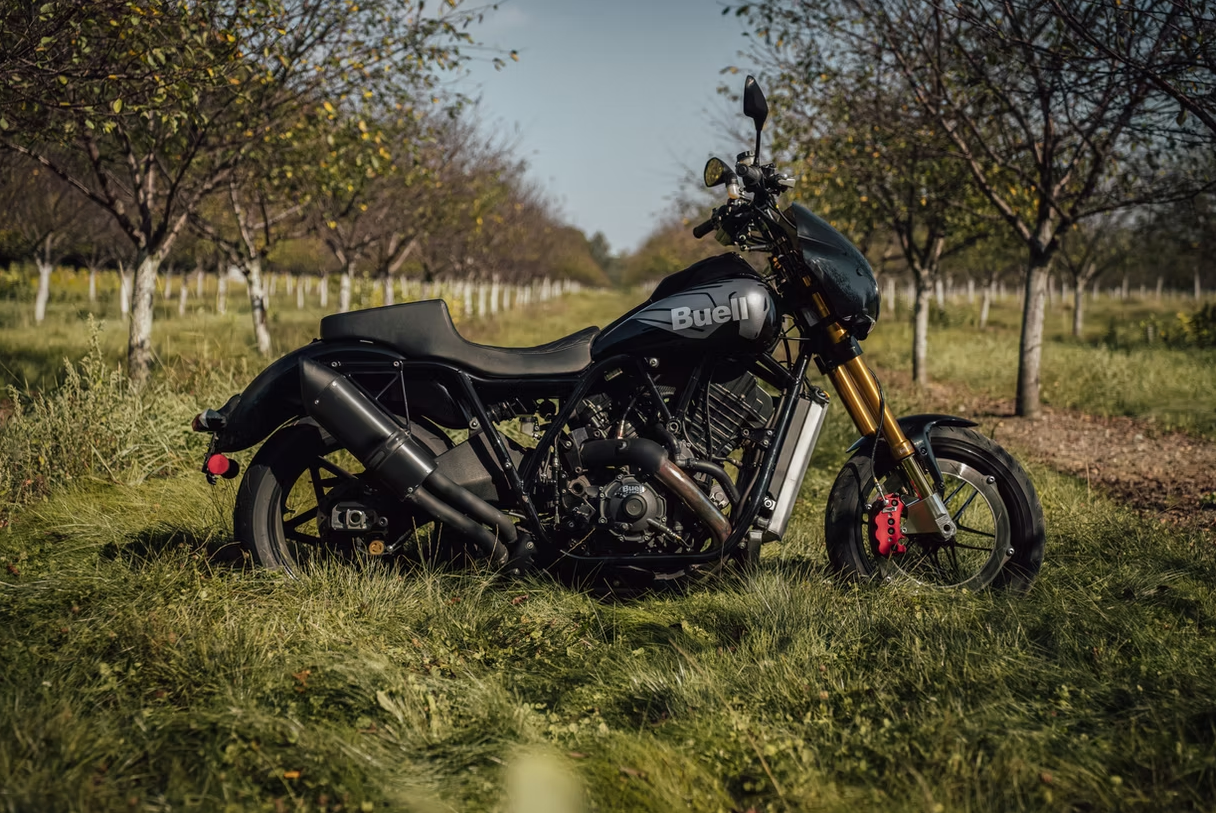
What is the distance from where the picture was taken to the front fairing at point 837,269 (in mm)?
3299

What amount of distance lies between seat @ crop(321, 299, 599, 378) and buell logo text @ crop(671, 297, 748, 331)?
0.37 meters

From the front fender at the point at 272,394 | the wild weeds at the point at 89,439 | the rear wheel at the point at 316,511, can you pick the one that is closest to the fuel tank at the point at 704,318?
the front fender at the point at 272,394

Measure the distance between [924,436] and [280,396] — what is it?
102 inches

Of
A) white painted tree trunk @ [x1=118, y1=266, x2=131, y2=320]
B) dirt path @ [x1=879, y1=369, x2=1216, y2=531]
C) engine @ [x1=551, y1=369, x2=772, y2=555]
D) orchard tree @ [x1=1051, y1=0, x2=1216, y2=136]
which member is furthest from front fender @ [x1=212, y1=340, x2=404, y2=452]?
white painted tree trunk @ [x1=118, y1=266, x2=131, y2=320]

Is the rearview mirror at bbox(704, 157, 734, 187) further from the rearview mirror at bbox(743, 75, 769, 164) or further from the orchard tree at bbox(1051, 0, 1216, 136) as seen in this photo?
the orchard tree at bbox(1051, 0, 1216, 136)

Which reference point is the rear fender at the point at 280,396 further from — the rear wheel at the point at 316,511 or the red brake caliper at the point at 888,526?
the red brake caliper at the point at 888,526

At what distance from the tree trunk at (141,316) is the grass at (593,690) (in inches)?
167

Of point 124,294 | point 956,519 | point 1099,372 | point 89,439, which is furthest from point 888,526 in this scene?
point 124,294

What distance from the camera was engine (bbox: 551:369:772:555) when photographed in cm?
331

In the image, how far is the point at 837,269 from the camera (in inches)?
130

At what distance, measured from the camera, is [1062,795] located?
7.07 feet

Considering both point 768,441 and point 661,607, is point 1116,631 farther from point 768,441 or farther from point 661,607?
point 661,607

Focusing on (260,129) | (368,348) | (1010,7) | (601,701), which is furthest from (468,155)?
(601,701)

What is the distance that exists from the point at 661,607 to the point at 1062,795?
5.46ft
